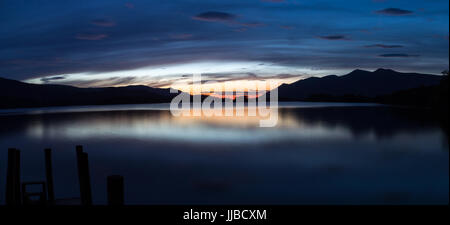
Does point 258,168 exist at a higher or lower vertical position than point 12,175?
lower

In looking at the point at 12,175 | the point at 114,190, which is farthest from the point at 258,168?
the point at 114,190

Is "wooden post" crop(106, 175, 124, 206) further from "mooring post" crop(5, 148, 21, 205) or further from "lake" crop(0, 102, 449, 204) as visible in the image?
"lake" crop(0, 102, 449, 204)

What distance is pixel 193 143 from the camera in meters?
26.9

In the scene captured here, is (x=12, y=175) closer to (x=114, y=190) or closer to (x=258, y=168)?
(x=114, y=190)

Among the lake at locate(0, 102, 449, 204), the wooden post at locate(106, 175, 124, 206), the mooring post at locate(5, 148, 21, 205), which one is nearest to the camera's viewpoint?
the wooden post at locate(106, 175, 124, 206)

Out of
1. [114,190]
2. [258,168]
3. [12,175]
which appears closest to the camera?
[114,190]

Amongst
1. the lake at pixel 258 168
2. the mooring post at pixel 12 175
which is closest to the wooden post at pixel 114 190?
the mooring post at pixel 12 175

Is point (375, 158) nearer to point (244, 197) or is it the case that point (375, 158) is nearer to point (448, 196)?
point (448, 196)

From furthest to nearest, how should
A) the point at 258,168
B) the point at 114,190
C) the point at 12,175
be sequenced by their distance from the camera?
the point at 258,168, the point at 12,175, the point at 114,190

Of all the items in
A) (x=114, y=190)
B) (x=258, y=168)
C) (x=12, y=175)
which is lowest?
(x=258, y=168)

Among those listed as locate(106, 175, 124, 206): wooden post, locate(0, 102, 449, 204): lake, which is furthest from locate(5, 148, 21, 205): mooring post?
locate(106, 175, 124, 206): wooden post
